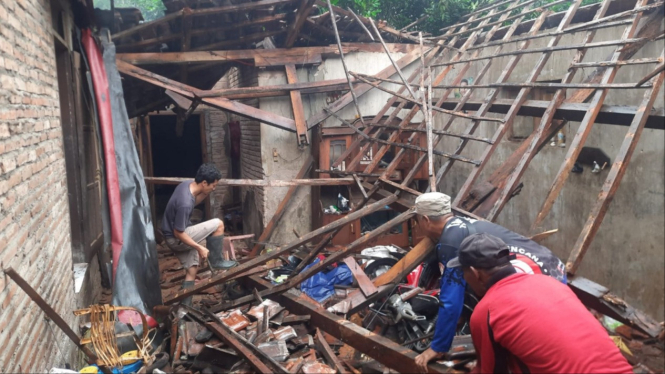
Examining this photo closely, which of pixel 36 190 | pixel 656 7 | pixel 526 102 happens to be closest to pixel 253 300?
pixel 36 190

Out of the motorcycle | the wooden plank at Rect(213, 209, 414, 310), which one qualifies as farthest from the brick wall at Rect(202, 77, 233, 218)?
the motorcycle

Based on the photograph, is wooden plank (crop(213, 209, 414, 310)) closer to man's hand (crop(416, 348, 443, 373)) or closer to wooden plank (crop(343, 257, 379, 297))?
wooden plank (crop(343, 257, 379, 297))

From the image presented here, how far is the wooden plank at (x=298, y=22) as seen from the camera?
7020 millimetres

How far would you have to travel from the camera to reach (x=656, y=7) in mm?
4848

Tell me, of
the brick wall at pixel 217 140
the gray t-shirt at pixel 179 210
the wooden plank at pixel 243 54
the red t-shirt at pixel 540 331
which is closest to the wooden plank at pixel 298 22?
the wooden plank at pixel 243 54

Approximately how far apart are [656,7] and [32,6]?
5902 mm

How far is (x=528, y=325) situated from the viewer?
244 cm

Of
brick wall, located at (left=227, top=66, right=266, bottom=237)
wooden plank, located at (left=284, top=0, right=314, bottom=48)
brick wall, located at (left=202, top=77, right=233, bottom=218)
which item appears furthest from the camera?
brick wall, located at (left=202, top=77, right=233, bottom=218)

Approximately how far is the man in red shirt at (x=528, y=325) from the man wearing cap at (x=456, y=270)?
11.2 inches

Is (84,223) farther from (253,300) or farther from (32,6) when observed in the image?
(32,6)

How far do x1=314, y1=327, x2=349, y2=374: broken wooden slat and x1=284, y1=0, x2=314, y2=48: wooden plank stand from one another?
490 centimetres

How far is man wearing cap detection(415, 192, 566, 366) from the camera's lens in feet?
10.4

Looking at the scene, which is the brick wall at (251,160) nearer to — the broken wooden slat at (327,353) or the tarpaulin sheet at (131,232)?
the tarpaulin sheet at (131,232)

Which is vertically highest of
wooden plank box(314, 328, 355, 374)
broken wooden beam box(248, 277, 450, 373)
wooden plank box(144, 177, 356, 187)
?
wooden plank box(144, 177, 356, 187)
